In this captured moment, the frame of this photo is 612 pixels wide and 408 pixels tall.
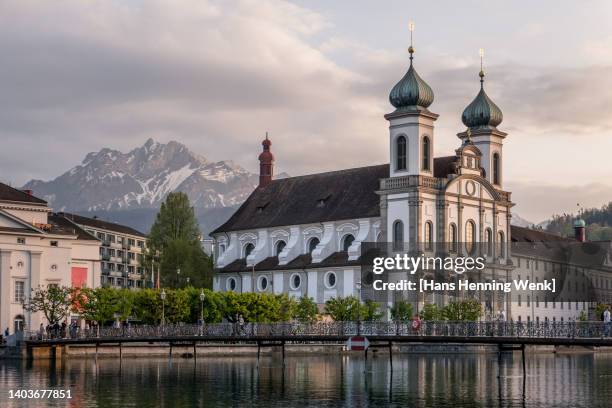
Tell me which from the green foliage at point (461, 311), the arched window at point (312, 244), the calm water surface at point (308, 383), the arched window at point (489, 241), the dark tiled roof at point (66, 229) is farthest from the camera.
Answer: the arched window at point (312, 244)

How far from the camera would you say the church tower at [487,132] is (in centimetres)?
12925

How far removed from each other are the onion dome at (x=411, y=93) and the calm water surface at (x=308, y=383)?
107ft

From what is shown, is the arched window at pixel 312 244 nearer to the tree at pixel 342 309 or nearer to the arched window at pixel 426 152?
the arched window at pixel 426 152

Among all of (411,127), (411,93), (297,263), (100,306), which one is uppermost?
(411,93)

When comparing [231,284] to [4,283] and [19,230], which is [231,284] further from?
[4,283]

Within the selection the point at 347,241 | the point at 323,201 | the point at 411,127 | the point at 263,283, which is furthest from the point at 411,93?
the point at 263,283

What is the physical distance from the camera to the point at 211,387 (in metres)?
65.1

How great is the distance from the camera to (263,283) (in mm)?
132000

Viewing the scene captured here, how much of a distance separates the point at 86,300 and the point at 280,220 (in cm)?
3753

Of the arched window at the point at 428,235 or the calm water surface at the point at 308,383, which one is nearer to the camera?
the calm water surface at the point at 308,383

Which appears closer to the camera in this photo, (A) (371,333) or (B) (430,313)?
(A) (371,333)

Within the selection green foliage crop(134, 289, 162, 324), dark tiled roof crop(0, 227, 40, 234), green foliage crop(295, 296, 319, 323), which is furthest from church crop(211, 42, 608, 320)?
dark tiled roof crop(0, 227, 40, 234)

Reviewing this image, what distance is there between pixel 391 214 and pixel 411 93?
41.3 ft

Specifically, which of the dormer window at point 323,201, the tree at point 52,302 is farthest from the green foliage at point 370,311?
the tree at point 52,302
